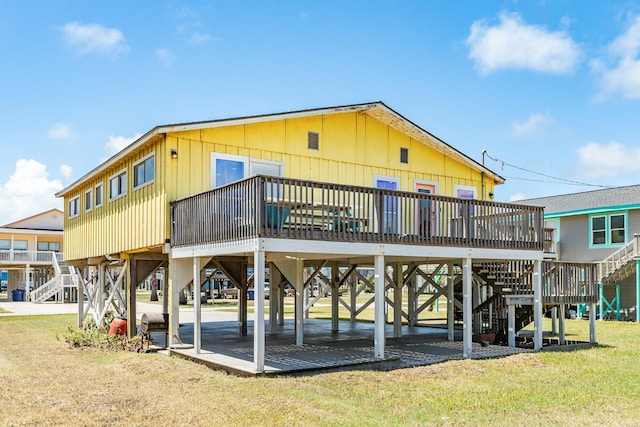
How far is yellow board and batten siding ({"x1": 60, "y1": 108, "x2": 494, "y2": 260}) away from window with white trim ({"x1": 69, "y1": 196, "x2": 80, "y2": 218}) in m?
2.49

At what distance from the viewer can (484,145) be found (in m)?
40.0

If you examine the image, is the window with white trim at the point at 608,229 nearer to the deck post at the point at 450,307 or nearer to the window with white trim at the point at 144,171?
the deck post at the point at 450,307

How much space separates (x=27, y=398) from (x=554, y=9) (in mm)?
18346

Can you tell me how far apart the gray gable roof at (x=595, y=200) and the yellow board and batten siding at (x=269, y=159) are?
32.7 ft

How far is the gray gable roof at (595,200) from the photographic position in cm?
2688

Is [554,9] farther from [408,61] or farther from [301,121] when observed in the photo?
[301,121]

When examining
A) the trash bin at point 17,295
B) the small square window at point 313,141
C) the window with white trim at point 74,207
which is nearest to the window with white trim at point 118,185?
the window with white trim at point 74,207

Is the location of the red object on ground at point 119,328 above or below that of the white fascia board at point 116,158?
below

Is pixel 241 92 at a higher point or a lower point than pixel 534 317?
higher

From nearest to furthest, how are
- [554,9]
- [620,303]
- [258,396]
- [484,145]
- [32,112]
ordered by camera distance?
[258,396]
[554,9]
[32,112]
[620,303]
[484,145]

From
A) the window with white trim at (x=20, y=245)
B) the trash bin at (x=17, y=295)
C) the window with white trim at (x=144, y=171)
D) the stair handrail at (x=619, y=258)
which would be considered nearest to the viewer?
the window with white trim at (x=144, y=171)

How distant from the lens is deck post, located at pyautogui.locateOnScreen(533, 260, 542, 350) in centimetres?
1470

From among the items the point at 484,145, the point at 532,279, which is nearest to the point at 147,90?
the point at 532,279

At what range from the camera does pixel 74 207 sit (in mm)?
23234
